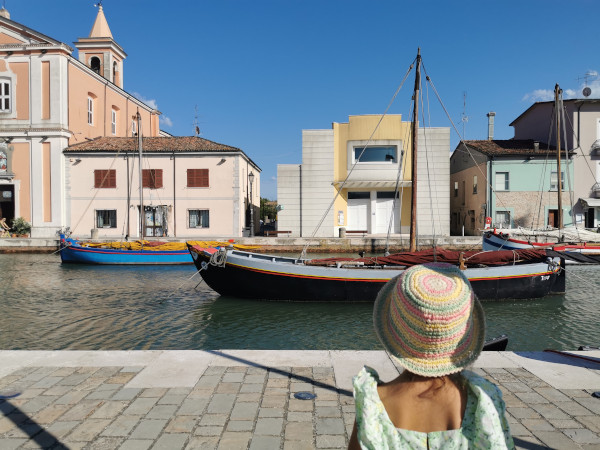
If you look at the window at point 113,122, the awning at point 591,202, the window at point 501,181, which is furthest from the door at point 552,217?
the window at point 113,122

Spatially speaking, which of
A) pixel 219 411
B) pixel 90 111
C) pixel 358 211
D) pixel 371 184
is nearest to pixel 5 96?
pixel 90 111

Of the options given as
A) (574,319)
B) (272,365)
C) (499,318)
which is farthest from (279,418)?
(574,319)

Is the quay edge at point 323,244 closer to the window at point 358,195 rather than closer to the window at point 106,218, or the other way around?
the window at point 106,218

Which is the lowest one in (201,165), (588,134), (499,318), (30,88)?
(499,318)

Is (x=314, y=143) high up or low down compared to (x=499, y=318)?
up

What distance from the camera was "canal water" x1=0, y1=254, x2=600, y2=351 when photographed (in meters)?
9.98

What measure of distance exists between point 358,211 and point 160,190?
14.0 meters

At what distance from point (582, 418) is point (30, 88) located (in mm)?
37467

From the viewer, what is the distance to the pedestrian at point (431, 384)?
67.4 inches

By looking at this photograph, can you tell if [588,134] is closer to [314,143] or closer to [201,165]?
[314,143]

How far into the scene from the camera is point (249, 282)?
14.3 metres

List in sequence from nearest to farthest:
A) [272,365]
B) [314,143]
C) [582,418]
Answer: [582,418], [272,365], [314,143]

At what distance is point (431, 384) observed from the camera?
1.78 metres

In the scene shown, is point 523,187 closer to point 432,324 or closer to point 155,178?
point 155,178
